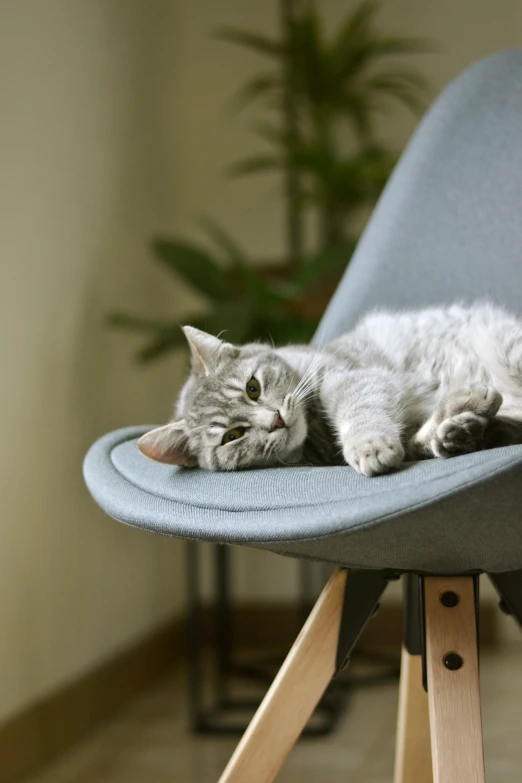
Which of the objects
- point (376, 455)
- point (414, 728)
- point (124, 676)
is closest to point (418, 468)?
point (376, 455)

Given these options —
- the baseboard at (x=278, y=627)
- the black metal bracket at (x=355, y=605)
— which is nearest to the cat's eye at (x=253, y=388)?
the black metal bracket at (x=355, y=605)

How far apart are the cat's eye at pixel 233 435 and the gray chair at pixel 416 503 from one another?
78 millimetres

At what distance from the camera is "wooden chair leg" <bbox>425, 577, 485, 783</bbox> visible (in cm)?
90

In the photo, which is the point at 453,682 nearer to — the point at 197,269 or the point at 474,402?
the point at 474,402

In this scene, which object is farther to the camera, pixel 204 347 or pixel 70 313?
pixel 70 313

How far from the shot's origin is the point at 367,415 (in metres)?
1.00

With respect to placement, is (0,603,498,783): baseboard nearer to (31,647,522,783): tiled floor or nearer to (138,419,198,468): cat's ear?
(31,647,522,783): tiled floor

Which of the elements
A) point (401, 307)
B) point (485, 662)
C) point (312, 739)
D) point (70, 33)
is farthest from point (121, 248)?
point (485, 662)

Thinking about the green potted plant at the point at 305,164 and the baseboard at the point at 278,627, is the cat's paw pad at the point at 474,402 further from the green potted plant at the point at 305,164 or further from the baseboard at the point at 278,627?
the baseboard at the point at 278,627

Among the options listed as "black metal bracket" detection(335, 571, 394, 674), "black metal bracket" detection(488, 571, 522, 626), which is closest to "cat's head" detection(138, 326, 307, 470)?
"black metal bracket" detection(335, 571, 394, 674)

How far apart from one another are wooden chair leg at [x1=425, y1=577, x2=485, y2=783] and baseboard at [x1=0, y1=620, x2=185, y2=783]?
43.8 inches

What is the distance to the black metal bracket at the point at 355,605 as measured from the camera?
3.59ft

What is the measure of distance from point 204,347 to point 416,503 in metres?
0.55

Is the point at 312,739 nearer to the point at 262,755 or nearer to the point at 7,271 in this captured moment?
the point at 262,755
